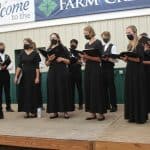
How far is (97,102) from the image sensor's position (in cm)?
732

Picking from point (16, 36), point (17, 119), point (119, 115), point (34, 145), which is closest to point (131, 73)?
point (119, 115)

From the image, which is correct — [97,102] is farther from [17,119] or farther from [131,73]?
[17,119]

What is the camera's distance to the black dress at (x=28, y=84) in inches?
320

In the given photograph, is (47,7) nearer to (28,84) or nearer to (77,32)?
(77,32)

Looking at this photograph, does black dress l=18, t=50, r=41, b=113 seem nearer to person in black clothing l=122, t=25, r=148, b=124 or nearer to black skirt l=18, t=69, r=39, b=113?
black skirt l=18, t=69, r=39, b=113

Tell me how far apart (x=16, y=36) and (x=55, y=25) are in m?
1.36

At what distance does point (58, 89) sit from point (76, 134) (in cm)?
165

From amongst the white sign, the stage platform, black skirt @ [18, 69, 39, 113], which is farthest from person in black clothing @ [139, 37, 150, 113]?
the white sign

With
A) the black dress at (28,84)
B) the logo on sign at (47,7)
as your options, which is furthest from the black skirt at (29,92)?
the logo on sign at (47,7)

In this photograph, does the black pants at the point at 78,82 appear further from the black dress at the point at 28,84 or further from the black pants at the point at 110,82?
the black dress at the point at 28,84

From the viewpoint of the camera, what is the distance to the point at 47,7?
36.9 feet

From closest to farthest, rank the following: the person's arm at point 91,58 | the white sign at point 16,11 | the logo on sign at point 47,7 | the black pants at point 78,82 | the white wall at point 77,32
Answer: the person's arm at point 91,58 < the black pants at point 78,82 < the white wall at point 77,32 < the logo on sign at point 47,7 < the white sign at point 16,11

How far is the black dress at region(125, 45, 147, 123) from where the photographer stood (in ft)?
22.5

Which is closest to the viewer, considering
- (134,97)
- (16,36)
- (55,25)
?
(134,97)
